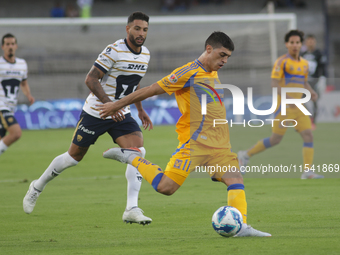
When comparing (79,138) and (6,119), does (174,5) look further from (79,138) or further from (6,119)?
(79,138)

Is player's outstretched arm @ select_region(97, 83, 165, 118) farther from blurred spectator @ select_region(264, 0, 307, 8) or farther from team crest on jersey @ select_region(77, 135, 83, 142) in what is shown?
blurred spectator @ select_region(264, 0, 307, 8)

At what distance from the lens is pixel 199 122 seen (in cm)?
514

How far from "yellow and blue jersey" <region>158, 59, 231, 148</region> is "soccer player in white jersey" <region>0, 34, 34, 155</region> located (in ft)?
18.2

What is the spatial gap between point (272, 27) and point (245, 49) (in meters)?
1.28

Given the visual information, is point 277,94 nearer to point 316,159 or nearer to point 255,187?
point 255,187

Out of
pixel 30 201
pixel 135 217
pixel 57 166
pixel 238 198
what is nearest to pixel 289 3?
pixel 57 166

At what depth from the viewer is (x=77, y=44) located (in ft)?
68.7

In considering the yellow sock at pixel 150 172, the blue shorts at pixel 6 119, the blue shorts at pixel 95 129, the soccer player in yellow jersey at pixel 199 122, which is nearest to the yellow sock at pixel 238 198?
the soccer player in yellow jersey at pixel 199 122

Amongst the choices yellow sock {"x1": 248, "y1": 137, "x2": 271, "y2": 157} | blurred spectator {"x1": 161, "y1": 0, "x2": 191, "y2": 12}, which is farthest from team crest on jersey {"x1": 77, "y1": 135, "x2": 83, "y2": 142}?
blurred spectator {"x1": 161, "y1": 0, "x2": 191, "y2": 12}

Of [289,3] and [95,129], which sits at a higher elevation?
A: [289,3]

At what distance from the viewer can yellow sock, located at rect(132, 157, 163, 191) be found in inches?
204

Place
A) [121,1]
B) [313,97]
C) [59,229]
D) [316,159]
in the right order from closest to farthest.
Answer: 1. [59,229]
2. [313,97]
3. [316,159]
4. [121,1]

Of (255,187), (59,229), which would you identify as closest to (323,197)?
(255,187)

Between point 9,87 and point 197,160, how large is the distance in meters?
6.30
